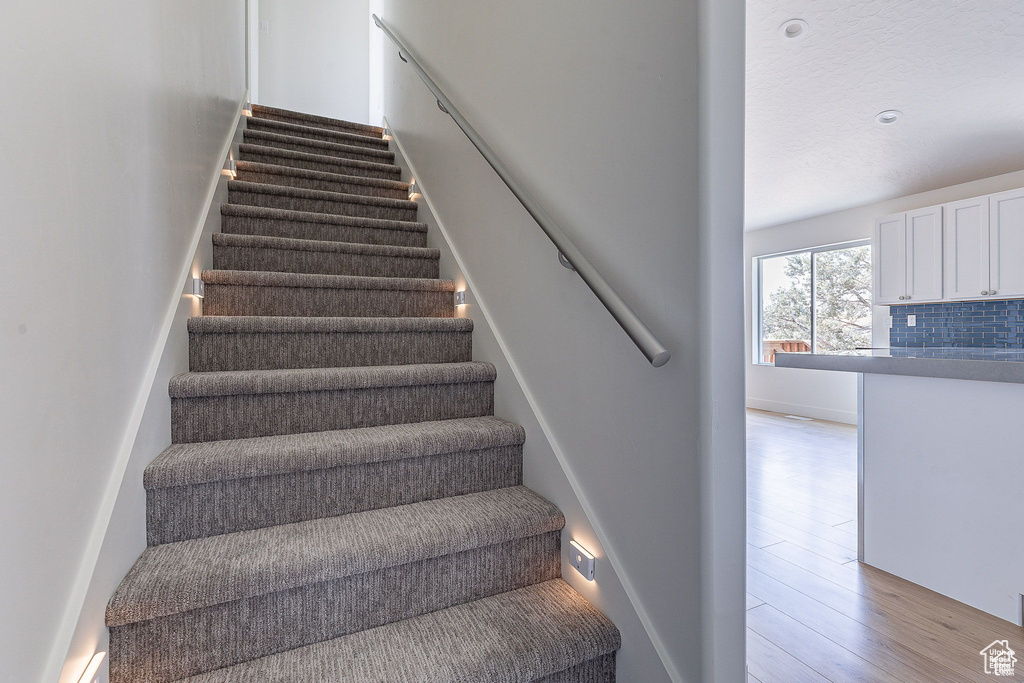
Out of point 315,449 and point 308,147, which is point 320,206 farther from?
point 315,449

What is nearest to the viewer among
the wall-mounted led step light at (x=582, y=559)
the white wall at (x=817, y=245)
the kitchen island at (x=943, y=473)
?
the wall-mounted led step light at (x=582, y=559)

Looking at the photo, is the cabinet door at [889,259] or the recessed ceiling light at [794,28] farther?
the cabinet door at [889,259]

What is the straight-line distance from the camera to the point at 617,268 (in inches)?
42.6

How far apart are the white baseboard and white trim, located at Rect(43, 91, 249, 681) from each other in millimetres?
6134

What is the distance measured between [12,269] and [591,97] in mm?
1116

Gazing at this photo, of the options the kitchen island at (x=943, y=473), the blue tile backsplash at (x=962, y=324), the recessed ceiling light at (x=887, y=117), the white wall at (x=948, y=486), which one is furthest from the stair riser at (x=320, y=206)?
the blue tile backsplash at (x=962, y=324)

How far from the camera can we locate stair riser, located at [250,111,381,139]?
345 cm

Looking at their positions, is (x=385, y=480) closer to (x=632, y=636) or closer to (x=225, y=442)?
(x=225, y=442)

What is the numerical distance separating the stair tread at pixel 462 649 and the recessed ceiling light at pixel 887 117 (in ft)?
12.2

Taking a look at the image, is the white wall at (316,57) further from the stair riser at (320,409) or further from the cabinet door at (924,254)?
the cabinet door at (924,254)

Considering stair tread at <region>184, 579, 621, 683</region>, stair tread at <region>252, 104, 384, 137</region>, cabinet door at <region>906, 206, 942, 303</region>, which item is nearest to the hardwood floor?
stair tread at <region>184, 579, 621, 683</region>

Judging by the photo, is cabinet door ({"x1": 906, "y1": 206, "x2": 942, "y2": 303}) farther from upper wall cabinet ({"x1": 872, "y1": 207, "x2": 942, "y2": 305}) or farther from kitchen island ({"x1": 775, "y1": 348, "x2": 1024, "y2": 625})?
kitchen island ({"x1": 775, "y1": 348, "x2": 1024, "y2": 625})

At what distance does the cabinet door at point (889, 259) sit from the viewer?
449cm

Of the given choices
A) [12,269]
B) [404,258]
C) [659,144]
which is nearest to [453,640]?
[12,269]
